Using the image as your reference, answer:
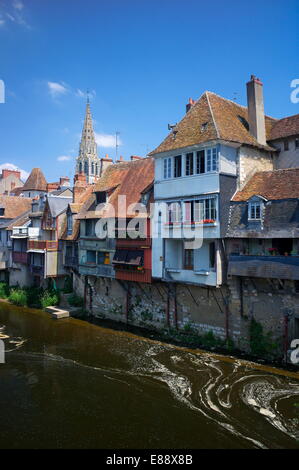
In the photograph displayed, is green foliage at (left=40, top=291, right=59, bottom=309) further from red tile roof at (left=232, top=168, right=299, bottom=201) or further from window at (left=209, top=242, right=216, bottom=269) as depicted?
red tile roof at (left=232, top=168, right=299, bottom=201)

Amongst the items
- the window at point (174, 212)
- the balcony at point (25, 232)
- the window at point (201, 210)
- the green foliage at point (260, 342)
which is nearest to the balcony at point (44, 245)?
the balcony at point (25, 232)

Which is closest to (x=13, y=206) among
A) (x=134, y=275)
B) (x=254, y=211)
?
(x=134, y=275)

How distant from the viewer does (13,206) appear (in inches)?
1882

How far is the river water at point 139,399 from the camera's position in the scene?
1363 cm

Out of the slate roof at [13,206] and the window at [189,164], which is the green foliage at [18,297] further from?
the window at [189,164]

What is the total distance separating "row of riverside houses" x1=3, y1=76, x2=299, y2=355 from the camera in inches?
774

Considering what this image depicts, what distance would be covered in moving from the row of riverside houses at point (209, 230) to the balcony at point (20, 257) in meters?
10.2

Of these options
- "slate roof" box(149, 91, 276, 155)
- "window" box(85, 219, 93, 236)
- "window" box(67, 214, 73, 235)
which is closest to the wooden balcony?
"window" box(85, 219, 93, 236)

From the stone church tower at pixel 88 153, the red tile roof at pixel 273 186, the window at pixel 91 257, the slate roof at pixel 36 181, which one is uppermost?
the stone church tower at pixel 88 153

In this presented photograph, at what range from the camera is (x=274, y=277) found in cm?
1859

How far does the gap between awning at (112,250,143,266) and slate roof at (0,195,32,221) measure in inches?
959

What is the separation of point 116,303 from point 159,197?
9838 mm
